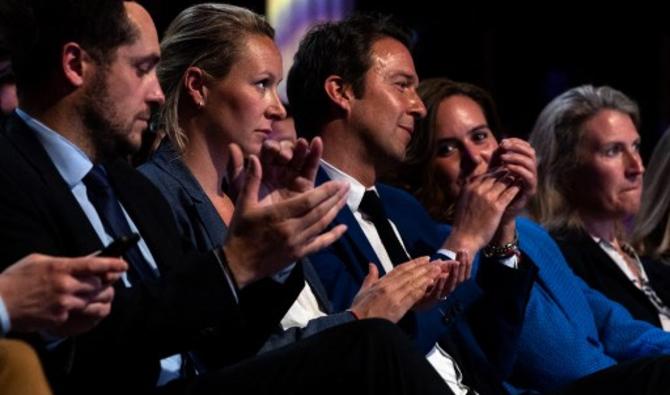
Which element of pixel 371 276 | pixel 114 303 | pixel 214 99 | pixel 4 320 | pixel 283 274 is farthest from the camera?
pixel 214 99

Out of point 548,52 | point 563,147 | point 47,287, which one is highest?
point 47,287

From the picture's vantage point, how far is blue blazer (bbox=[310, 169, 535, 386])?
2916mm

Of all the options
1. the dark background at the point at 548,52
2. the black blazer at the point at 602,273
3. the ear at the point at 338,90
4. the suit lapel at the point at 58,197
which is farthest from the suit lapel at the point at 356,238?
the dark background at the point at 548,52

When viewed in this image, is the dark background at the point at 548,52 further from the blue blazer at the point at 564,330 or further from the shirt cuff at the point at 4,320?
the shirt cuff at the point at 4,320

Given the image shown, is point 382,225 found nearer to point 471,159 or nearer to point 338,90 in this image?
point 338,90

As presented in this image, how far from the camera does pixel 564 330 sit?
326 cm

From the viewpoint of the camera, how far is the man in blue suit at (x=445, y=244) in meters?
3.00

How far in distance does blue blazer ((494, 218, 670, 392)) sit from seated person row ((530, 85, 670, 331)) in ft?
1.27

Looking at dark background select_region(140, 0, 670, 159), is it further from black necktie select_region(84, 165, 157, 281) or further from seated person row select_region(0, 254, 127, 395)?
seated person row select_region(0, 254, 127, 395)

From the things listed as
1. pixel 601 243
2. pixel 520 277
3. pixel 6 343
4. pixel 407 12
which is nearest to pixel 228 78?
pixel 520 277

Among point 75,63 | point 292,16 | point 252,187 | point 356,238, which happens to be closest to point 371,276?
point 356,238

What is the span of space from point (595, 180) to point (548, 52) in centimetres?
270

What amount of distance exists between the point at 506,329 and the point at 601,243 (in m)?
1.06

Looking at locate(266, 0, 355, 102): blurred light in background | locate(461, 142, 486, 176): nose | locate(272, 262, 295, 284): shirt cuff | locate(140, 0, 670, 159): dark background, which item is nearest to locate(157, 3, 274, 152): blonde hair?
locate(272, 262, 295, 284): shirt cuff
